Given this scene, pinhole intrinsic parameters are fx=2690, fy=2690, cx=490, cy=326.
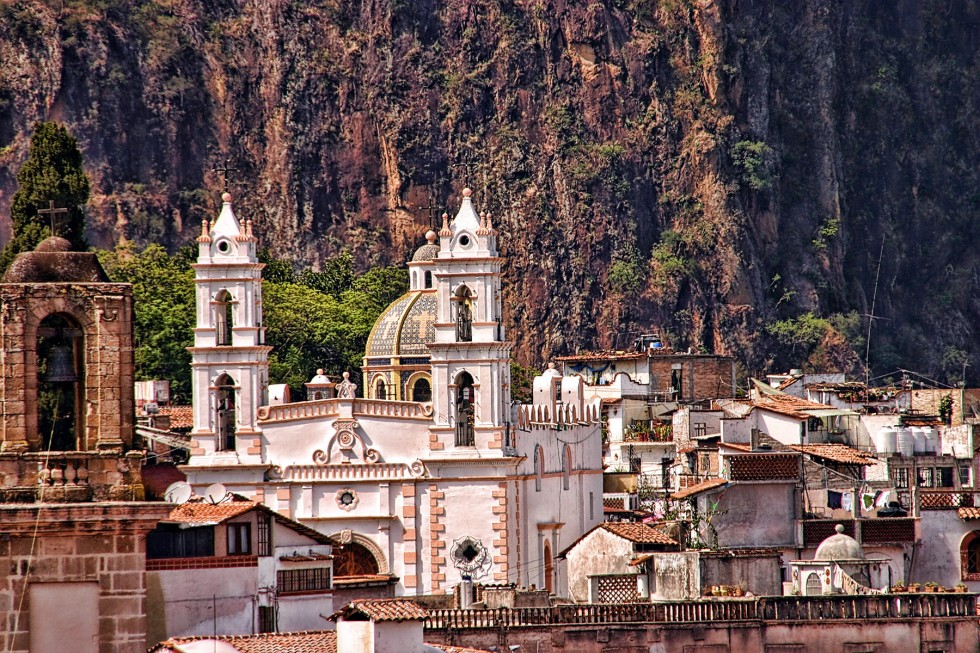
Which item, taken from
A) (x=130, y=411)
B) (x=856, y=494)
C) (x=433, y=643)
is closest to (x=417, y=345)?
(x=856, y=494)

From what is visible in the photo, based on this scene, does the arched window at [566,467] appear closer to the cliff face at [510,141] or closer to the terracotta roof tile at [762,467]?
the terracotta roof tile at [762,467]

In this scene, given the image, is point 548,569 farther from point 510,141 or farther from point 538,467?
point 510,141

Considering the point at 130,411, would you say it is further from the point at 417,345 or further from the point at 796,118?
the point at 796,118

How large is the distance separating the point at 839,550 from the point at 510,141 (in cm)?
10260

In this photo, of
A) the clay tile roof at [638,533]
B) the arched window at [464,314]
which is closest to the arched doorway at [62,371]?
the clay tile roof at [638,533]

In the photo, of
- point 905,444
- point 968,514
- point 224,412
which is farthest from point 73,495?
point 905,444

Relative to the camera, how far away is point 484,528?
7881cm

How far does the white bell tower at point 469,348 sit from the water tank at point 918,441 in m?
19.4

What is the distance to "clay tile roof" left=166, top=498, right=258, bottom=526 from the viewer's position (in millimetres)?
49469

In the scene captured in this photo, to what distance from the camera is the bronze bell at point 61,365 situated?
4125 centimetres

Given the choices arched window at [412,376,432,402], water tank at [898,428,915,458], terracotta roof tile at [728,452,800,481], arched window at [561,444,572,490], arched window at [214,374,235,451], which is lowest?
terracotta roof tile at [728,452,800,481]

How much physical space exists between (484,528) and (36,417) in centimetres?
3933

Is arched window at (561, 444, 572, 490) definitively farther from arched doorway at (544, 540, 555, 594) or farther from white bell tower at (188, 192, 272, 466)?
white bell tower at (188, 192, 272, 466)

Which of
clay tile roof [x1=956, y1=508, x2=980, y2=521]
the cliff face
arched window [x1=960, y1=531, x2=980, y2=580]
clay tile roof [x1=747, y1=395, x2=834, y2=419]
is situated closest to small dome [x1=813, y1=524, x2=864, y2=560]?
clay tile roof [x1=956, y1=508, x2=980, y2=521]
